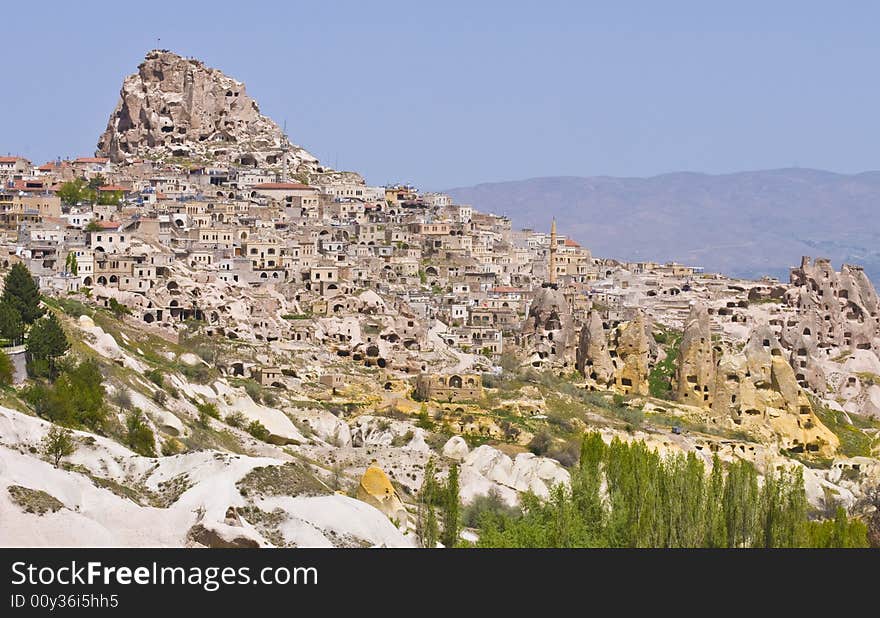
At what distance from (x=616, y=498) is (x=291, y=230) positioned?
52936 mm

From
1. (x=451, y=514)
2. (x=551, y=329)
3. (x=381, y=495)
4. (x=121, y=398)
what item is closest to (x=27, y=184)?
(x=551, y=329)

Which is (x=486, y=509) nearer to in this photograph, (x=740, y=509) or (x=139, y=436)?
(x=740, y=509)

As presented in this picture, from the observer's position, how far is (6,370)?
46062 millimetres

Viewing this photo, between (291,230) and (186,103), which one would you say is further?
(186,103)

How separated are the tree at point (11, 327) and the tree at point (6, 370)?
3.14m

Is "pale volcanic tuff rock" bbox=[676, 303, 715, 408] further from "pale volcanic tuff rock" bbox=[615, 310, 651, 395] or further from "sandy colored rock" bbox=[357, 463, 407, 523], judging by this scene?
"sandy colored rock" bbox=[357, 463, 407, 523]

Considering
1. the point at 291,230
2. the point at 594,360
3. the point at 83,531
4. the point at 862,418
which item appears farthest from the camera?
the point at 291,230

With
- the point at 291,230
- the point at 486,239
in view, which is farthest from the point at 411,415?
the point at 486,239

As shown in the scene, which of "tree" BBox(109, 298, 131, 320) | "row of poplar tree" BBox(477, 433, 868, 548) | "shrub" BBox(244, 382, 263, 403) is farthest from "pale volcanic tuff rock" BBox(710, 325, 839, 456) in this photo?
"row of poplar tree" BBox(477, 433, 868, 548)

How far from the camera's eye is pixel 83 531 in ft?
109

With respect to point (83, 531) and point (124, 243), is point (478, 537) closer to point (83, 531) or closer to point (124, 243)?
point (83, 531)

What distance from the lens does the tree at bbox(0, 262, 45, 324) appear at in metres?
53.4

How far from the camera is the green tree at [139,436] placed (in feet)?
148

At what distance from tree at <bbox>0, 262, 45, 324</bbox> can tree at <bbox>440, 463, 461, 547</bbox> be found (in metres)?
15.1
